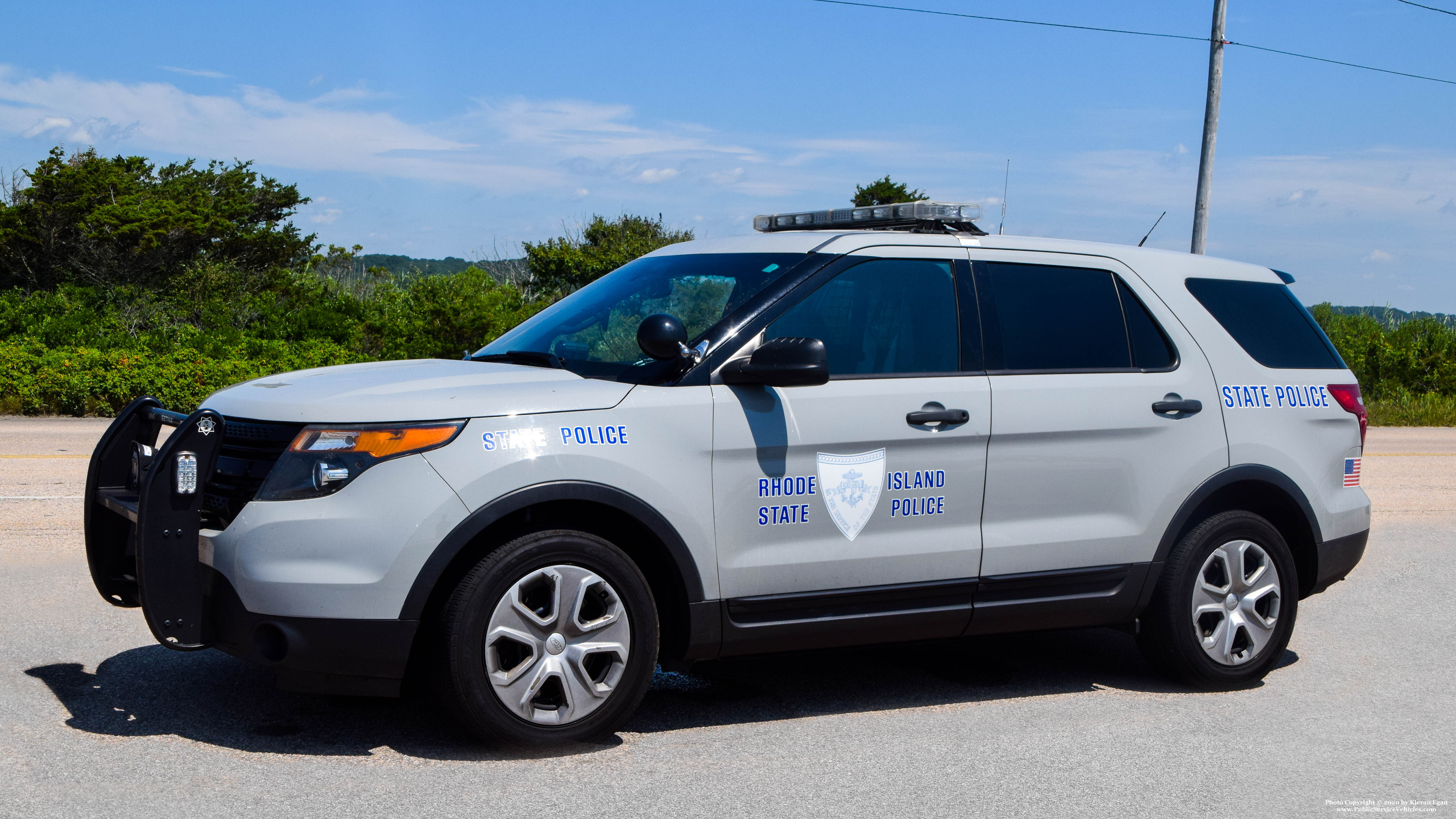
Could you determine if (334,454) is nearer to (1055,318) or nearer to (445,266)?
(1055,318)

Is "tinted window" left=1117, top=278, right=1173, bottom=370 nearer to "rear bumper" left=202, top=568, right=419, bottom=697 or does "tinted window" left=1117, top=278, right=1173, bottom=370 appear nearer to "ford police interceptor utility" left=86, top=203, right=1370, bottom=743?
"ford police interceptor utility" left=86, top=203, right=1370, bottom=743

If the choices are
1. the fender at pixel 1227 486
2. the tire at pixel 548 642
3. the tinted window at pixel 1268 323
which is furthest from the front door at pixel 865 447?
the tinted window at pixel 1268 323

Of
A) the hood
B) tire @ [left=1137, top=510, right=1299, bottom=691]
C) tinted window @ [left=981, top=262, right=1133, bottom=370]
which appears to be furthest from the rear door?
the hood

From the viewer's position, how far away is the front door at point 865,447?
4.68 meters

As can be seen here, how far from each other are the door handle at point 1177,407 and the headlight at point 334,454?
9.77 ft

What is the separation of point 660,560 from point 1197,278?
286cm

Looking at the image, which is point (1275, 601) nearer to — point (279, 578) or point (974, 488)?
point (974, 488)

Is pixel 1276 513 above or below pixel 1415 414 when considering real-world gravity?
above

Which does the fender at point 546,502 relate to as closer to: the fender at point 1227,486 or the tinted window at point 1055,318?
the tinted window at point 1055,318

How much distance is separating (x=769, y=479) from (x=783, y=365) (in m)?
0.43

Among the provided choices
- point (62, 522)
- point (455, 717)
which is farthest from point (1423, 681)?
point (62, 522)

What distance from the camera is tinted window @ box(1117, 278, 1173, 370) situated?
5.55 m

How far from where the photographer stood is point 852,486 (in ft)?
15.9

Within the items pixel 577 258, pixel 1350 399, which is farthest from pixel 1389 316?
pixel 1350 399
